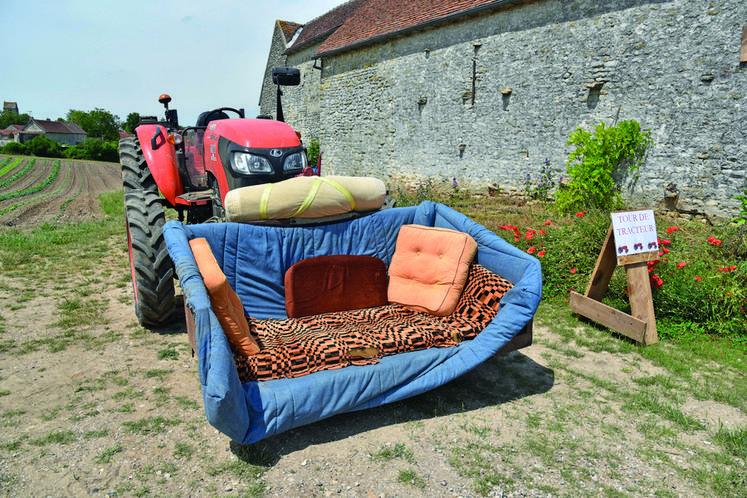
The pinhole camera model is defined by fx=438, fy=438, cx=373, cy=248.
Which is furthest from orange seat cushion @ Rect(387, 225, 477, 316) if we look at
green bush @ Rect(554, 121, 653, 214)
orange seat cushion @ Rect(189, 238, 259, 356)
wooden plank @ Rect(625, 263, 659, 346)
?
green bush @ Rect(554, 121, 653, 214)

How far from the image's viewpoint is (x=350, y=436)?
8.04 feet

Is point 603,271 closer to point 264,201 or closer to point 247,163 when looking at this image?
point 264,201

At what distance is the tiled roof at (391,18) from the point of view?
33.0ft

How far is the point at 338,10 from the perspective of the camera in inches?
744

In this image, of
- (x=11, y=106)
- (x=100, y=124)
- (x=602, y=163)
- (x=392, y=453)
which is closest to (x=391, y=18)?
(x=602, y=163)

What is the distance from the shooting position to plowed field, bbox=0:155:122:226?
9.94m

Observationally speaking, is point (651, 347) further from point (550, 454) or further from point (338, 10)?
point (338, 10)

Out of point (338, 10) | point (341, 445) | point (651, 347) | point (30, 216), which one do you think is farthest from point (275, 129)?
point (338, 10)

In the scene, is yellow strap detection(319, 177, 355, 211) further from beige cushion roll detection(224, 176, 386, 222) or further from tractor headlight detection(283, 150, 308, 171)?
tractor headlight detection(283, 150, 308, 171)

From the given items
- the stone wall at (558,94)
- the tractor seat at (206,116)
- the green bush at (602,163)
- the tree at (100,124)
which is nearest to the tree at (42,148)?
the tree at (100,124)

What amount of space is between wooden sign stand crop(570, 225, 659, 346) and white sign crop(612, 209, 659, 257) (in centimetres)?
6

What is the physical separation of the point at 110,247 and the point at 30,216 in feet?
17.7

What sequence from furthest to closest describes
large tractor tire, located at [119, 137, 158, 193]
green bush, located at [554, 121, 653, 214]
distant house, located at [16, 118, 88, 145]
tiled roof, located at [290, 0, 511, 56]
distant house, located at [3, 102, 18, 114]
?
distant house, located at [3, 102, 18, 114]
distant house, located at [16, 118, 88, 145]
tiled roof, located at [290, 0, 511, 56]
green bush, located at [554, 121, 653, 214]
large tractor tire, located at [119, 137, 158, 193]

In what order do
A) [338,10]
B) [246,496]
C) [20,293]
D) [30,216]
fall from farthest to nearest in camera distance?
[338,10]
[30,216]
[20,293]
[246,496]
